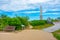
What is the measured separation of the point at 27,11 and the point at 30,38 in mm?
1564

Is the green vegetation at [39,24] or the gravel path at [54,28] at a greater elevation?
the green vegetation at [39,24]

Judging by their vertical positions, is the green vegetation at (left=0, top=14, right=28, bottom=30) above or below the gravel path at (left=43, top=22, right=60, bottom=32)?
above

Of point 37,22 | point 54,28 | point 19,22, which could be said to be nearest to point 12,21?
point 19,22

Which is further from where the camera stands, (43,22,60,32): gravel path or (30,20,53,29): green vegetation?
(30,20,53,29): green vegetation

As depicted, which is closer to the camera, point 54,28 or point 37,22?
point 54,28

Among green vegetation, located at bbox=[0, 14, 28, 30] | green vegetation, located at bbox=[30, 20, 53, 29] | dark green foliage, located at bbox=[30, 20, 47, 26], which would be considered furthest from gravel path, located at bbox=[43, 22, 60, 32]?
green vegetation, located at bbox=[0, 14, 28, 30]

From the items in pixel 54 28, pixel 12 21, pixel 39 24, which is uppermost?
pixel 12 21

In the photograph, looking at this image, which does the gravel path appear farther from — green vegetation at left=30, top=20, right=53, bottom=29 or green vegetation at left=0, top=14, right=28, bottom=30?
green vegetation at left=0, top=14, right=28, bottom=30

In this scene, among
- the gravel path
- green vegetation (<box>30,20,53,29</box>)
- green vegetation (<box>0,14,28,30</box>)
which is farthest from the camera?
green vegetation (<box>0,14,28,30</box>)

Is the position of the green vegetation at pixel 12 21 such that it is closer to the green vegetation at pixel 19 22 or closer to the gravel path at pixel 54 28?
the green vegetation at pixel 19 22

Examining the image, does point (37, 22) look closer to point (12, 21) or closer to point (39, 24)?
point (39, 24)

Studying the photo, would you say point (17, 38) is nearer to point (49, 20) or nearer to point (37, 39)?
point (37, 39)

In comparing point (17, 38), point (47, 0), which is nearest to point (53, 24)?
point (47, 0)

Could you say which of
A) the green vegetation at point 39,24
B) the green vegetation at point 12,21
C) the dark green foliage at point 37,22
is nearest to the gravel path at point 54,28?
the green vegetation at point 39,24
